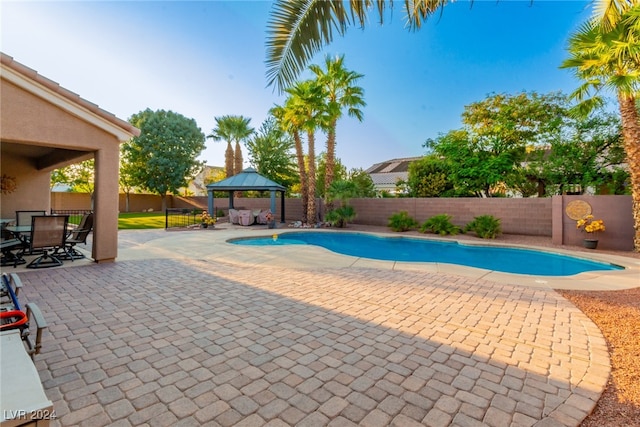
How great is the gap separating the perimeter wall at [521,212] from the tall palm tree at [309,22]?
11.5m

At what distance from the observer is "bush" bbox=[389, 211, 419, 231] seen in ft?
52.6

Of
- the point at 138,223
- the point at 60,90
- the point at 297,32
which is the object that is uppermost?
the point at 60,90

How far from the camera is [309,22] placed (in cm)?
365

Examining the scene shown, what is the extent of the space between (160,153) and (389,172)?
26063mm

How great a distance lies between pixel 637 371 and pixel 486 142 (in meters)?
16.8

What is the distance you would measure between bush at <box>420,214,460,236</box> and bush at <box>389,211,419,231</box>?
84cm

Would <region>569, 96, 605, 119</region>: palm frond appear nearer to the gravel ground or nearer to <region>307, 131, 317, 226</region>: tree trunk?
the gravel ground

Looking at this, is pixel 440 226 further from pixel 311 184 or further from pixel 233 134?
pixel 233 134

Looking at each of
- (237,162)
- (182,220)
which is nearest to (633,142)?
(182,220)

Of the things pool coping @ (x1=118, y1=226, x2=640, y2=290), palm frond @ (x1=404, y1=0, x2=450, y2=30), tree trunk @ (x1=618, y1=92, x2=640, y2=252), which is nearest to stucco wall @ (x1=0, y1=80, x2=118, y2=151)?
pool coping @ (x1=118, y1=226, x2=640, y2=290)

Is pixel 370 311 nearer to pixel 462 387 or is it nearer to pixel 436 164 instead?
pixel 462 387

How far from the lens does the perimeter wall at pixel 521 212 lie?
1076 centimetres

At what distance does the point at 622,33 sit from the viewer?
779 centimetres

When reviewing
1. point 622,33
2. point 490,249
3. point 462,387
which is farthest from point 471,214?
point 462,387
